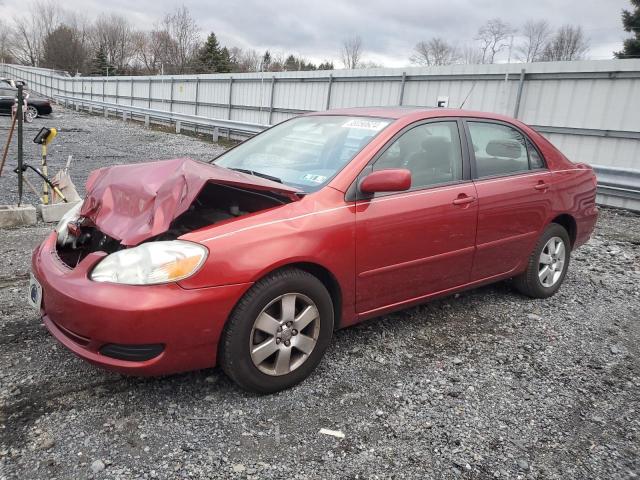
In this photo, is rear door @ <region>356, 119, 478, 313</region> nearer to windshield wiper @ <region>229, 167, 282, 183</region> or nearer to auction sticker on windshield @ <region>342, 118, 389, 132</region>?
auction sticker on windshield @ <region>342, 118, 389, 132</region>

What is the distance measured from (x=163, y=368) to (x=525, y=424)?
1.90 metres

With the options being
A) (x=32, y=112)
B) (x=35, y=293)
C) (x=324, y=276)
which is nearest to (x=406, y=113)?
(x=324, y=276)

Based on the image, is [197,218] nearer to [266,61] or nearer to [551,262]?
[551,262]

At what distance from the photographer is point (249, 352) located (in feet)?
8.48

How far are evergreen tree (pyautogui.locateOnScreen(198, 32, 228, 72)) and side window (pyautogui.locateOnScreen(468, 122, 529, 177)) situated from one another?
57311mm

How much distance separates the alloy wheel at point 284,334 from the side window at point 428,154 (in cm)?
103

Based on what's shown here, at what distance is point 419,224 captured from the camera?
323 cm

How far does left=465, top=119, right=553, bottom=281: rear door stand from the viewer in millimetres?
3705

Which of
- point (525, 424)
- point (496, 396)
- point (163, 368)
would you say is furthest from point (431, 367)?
point (163, 368)

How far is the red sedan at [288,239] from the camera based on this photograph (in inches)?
94.7

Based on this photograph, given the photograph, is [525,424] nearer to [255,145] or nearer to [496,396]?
[496,396]

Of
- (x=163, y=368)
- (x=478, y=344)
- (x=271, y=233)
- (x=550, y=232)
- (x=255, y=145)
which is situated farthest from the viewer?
(x=550, y=232)

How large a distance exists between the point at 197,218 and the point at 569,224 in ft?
11.2

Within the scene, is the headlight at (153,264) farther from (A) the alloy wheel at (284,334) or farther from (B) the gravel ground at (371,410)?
(B) the gravel ground at (371,410)
